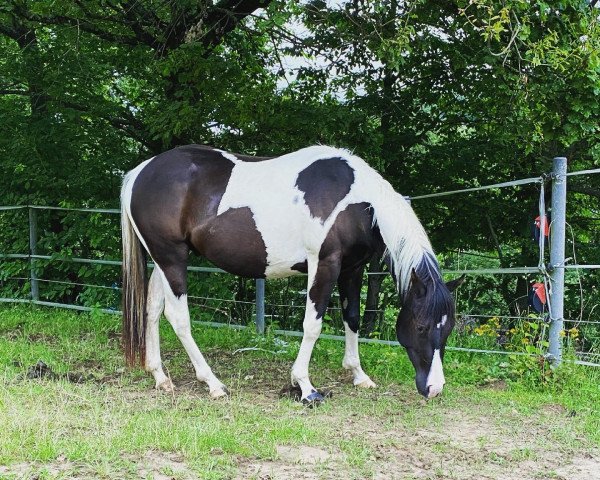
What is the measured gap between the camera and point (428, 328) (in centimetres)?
416

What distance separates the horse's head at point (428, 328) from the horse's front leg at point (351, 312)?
0.74 m

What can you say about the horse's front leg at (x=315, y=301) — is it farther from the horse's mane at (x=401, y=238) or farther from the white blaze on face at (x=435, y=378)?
the white blaze on face at (x=435, y=378)

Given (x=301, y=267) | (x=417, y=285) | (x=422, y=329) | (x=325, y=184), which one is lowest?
(x=422, y=329)

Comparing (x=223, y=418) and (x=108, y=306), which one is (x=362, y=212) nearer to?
(x=223, y=418)

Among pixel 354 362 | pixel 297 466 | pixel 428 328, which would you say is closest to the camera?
pixel 297 466

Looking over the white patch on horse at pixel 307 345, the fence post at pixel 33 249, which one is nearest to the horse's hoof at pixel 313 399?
the white patch on horse at pixel 307 345

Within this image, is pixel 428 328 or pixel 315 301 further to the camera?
pixel 315 301

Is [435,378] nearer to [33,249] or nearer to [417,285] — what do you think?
[417,285]

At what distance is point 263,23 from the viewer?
485cm

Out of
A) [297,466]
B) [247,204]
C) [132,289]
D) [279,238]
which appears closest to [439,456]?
[297,466]

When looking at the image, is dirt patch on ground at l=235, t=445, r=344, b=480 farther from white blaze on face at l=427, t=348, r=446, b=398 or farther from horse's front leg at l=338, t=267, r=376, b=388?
horse's front leg at l=338, t=267, r=376, b=388

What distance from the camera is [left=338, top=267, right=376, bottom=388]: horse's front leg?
495 cm

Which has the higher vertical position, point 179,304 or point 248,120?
point 248,120

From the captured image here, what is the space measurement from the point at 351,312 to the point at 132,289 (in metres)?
1.67
